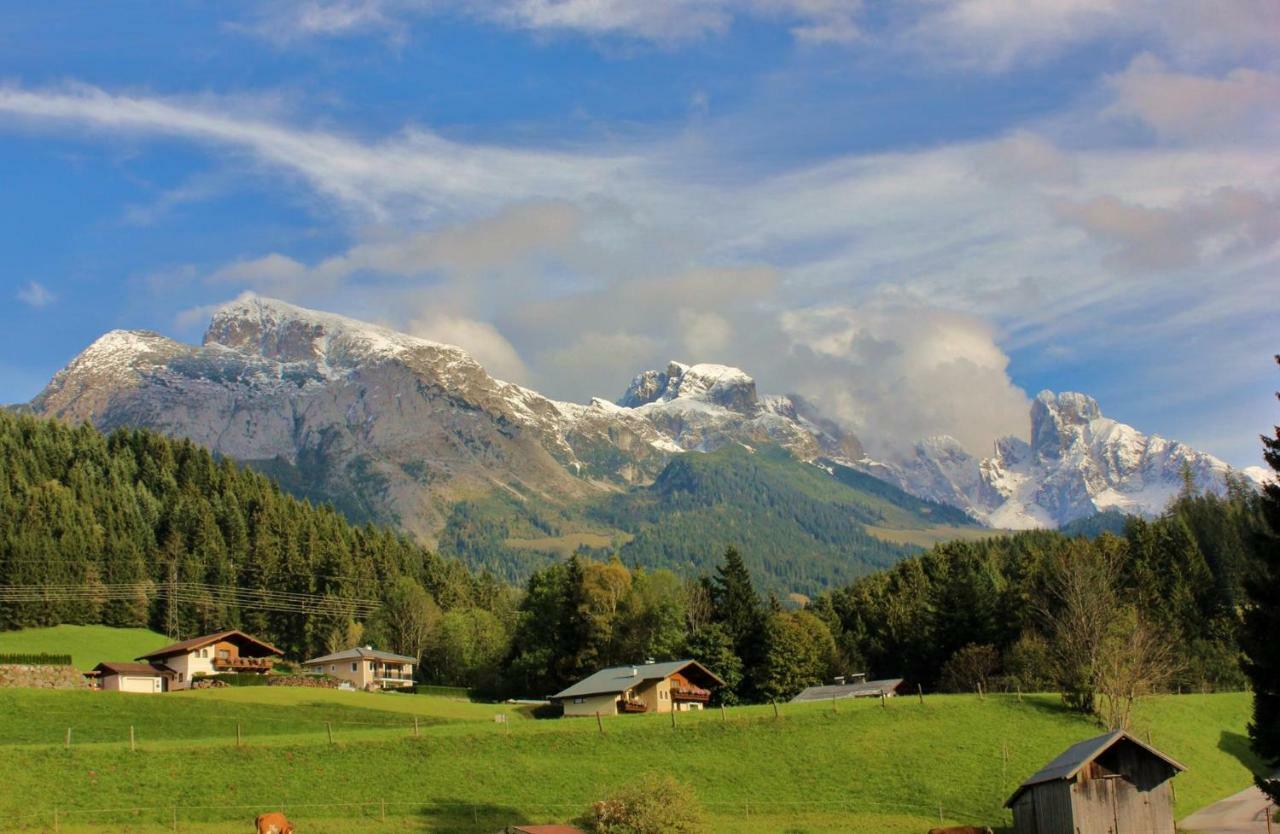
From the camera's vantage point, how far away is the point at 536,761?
2953 inches

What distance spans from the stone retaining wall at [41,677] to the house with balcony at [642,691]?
38.0 meters

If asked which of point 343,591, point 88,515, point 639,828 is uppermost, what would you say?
point 88,515

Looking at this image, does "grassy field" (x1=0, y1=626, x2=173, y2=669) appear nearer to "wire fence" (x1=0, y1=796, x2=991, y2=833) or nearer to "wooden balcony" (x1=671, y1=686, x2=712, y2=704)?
"wooden balcony" (x1=671, y1=686, x2=712, y2=704)

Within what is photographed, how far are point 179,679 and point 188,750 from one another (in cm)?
5257

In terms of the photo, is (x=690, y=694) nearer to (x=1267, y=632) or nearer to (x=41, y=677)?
(x=41, y=677)

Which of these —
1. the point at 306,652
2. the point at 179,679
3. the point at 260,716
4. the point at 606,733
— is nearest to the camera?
the point at 606,733

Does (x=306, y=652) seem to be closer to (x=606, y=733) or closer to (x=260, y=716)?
(x=260, y=716)

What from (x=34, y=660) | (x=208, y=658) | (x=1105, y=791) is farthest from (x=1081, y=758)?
(x=208, y=658)

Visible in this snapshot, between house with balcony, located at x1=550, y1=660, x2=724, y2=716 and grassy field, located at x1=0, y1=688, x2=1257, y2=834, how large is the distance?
6.33m

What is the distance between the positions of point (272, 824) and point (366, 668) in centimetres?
7737

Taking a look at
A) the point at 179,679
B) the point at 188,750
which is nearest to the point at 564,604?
the point at 179,679

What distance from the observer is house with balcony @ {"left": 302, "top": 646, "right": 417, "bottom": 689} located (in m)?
132

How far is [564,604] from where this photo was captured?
5182 inches

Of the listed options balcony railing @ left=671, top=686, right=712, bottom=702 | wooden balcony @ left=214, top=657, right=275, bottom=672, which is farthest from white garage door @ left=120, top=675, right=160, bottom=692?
balcony railing @ left=671, top=686, right=712, bottom=702
